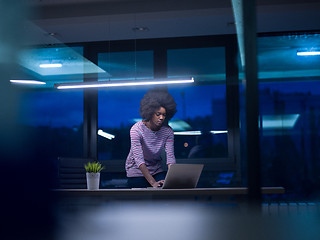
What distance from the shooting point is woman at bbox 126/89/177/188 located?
11.7 feet

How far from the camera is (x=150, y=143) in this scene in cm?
378

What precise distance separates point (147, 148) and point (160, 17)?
7.88ft

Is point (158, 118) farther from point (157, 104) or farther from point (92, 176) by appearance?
point (92, 176)

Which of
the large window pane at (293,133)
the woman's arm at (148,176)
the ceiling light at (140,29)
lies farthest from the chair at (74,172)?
the large window pane at (293,133)

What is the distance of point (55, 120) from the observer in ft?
22.1

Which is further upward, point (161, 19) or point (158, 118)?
point (161, 19)

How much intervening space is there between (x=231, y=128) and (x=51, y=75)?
2.90 m

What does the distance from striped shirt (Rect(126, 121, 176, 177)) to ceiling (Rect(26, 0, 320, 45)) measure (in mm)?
2189

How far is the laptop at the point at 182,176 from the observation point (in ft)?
9.34

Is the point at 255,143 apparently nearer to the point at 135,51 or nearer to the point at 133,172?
the point at 133,172

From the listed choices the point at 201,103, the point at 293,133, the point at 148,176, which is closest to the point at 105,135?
the point at 201,103

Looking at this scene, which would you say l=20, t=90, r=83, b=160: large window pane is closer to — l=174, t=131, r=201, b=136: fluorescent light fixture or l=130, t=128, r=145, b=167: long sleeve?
l=174, t=131, r=201, b=136: fluorescent light fixture

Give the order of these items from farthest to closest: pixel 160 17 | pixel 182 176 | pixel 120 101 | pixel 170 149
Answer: pixel 120 101 < pixel 160 17 < pixel 170 149 < pixel 182 176

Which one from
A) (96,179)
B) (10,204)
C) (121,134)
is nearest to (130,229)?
(10,204)
